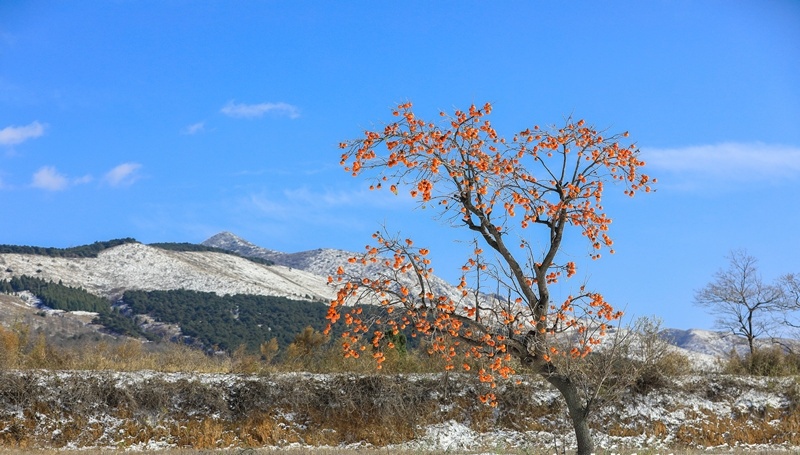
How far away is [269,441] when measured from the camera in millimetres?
18922

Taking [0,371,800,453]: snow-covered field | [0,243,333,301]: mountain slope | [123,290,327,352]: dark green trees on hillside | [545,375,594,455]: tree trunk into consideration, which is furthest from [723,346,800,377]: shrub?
[0,243,333,301]: mountain slope

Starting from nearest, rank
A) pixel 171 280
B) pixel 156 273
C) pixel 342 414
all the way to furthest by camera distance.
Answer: pixel 342 414, pixel 171 280, pixel 156 273

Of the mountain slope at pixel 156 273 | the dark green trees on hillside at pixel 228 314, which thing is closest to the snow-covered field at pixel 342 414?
the dark green trees on hillside at pixel 228 314

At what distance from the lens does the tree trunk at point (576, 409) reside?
12703 mm

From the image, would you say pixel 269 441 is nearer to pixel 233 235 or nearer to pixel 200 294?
pixel 200 294

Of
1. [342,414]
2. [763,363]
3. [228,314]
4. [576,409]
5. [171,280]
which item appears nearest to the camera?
[576,409]

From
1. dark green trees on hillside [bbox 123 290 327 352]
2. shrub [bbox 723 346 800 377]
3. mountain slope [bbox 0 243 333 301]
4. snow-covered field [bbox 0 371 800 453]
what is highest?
mountain slope [bbox 0 243 333 301]

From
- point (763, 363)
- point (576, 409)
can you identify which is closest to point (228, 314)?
point (763, 363)

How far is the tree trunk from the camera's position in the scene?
41.7ft

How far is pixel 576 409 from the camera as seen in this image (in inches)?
505

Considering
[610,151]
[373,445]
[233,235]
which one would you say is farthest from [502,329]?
[233,235]

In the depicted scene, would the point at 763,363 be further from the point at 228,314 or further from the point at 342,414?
the point at 228,314

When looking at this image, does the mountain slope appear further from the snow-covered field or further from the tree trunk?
the tree trunk

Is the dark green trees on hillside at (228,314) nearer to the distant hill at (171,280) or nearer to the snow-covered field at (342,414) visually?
the distant hill at (171,280)
